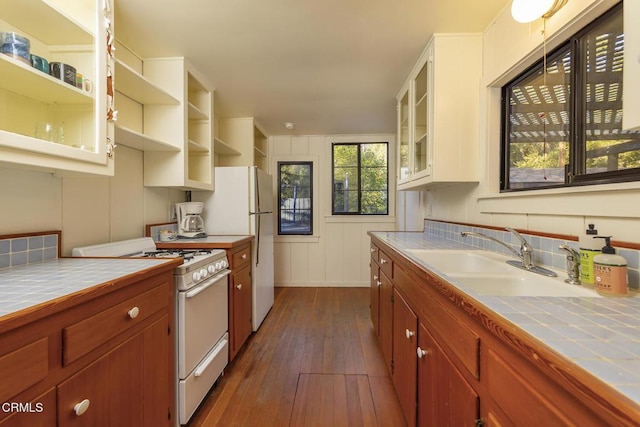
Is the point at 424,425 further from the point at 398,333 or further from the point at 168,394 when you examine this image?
the point at 168,394

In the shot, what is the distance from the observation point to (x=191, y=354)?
1.53 metres

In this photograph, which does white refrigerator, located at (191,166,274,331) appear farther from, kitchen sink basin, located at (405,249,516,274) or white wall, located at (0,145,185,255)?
kitchen sink basin, located at (405,249,516,274)

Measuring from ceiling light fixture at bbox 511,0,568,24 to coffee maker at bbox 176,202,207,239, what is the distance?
245cm

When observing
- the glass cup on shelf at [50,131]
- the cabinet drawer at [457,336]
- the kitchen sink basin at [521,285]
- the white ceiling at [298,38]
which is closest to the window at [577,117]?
the kitchen sink basin at [521,285]

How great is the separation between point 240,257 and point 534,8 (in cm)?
232

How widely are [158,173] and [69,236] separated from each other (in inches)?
30.0

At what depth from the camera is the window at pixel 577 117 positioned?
1.02 m

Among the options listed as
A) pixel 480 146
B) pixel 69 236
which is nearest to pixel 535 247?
pixel 480 146

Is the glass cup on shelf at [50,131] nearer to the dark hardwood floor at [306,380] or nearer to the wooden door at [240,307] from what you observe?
the wooden door at [240,307]

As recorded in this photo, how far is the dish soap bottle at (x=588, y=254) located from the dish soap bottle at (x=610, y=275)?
0.09m

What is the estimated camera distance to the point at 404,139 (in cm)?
266

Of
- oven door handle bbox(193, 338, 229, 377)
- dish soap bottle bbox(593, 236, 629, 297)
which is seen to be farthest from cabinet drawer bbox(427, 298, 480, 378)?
oven door handle bbox(193, 338, 229, 377)

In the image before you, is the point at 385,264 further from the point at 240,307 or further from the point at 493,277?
the point at 240,307

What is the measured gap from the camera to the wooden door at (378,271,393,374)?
1.81 meters
